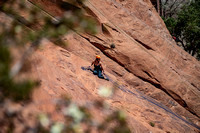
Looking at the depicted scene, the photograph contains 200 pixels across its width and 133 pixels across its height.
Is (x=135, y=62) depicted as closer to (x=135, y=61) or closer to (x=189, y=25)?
(x=135, y=61)

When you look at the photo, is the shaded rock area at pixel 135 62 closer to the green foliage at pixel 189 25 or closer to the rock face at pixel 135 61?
the rock face at pixel 135 61

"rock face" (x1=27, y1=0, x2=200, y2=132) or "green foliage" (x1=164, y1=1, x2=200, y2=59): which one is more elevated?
"green foliage" (x1=164, y1=1, x2=200, y2=59)

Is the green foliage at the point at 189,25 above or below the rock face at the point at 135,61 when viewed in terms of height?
above

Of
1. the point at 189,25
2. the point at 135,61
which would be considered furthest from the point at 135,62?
the point at 189,25

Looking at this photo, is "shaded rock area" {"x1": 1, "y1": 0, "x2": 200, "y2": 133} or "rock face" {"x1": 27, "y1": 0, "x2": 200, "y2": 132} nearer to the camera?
"shaded rock area" {"x1": 1, "y1": 0, "x2": 200, "y2": 133}

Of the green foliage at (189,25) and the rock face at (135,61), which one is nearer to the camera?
the rock face at (135,61)

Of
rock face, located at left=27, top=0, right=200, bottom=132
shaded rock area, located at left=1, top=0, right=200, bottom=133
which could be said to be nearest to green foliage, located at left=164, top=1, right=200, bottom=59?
shaded rock area, located at left=1, top=0, right=200, bottom=133

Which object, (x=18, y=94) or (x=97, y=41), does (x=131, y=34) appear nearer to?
(x=97, y=41)

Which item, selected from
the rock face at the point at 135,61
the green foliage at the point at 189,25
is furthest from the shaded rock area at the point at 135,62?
the green foliage at the point at 189,25

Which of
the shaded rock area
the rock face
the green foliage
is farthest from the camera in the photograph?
the green foliage

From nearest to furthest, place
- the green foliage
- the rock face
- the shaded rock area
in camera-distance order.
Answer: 1. the shaded rock area
2. the rock face
3. the green foliage

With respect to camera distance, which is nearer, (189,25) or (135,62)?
(135,62)

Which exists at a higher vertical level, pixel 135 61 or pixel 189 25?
pixel 189 25

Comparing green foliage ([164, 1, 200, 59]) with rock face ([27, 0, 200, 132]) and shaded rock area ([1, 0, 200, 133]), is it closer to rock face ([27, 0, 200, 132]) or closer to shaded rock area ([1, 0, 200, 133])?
shaded rock area ([1, 0, 200, 133])
